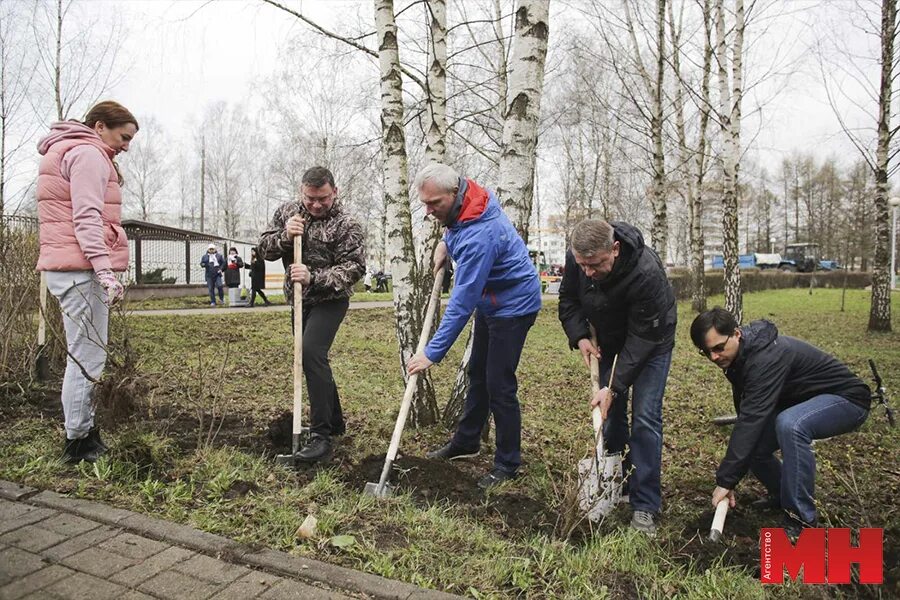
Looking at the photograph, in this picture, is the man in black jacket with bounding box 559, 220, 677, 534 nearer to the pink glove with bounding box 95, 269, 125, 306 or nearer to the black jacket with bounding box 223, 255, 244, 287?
the pink glove with bounding box 95, 269, 125, 306

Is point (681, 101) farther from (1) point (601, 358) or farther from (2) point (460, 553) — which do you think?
(2) point (460, 553)

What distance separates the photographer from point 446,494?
327 centimetres

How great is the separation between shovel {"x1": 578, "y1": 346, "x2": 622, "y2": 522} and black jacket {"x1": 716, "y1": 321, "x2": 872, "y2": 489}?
522 millimetres

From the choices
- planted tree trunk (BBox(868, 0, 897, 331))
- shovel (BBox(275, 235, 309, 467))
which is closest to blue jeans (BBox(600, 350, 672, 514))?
shovel (BBox(275, 235, 309, 467))

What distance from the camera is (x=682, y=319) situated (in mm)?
14453

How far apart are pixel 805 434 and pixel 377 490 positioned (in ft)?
7.07

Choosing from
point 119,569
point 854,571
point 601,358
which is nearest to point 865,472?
point 854,571

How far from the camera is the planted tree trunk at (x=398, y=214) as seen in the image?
174 inches

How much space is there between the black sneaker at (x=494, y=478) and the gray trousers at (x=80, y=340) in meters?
2.22

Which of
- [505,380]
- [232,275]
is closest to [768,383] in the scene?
[505,380]

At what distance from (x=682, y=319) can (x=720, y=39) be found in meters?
6.33

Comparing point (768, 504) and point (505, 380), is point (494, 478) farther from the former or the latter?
point (768, 504)

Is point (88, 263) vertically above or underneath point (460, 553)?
above

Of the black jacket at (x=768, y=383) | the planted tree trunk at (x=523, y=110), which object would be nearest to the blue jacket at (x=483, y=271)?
A: the planted tree trunk at (x=523, y=110)
